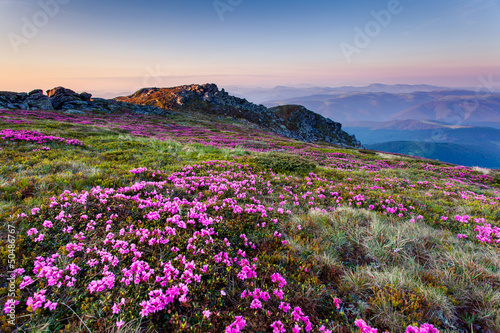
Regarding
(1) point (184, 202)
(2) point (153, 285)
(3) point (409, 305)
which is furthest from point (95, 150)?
(3) point (409, 305)

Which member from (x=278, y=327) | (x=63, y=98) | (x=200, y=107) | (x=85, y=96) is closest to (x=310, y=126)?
(x=200, y=107)

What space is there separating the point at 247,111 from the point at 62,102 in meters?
85.0

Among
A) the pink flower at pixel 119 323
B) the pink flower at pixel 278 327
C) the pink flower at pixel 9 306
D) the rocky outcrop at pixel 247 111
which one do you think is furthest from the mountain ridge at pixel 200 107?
the pink flower at pixel 278 327

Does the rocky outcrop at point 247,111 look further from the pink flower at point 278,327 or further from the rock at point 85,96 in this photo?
the pink flower at point 278,327

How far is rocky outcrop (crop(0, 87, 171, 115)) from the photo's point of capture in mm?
48431

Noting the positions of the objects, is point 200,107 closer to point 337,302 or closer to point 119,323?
point 119,323

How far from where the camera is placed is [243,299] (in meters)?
3.19

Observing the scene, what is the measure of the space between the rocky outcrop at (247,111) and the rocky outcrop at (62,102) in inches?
1544

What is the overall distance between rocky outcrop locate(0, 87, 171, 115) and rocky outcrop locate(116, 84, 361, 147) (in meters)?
39.2

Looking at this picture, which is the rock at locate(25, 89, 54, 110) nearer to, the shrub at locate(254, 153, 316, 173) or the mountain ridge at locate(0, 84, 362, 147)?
the mountain ridge at locate(0, 84, 362, 147)

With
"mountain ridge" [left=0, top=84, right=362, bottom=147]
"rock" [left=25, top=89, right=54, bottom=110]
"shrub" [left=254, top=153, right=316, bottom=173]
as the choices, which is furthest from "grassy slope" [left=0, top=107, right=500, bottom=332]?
"mountain ridge" [left=0, top=84, right=362, bottom=147]

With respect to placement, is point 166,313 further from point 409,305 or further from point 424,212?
point 424,212

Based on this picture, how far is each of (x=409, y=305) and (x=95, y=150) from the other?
51.0ft

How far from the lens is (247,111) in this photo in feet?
402
